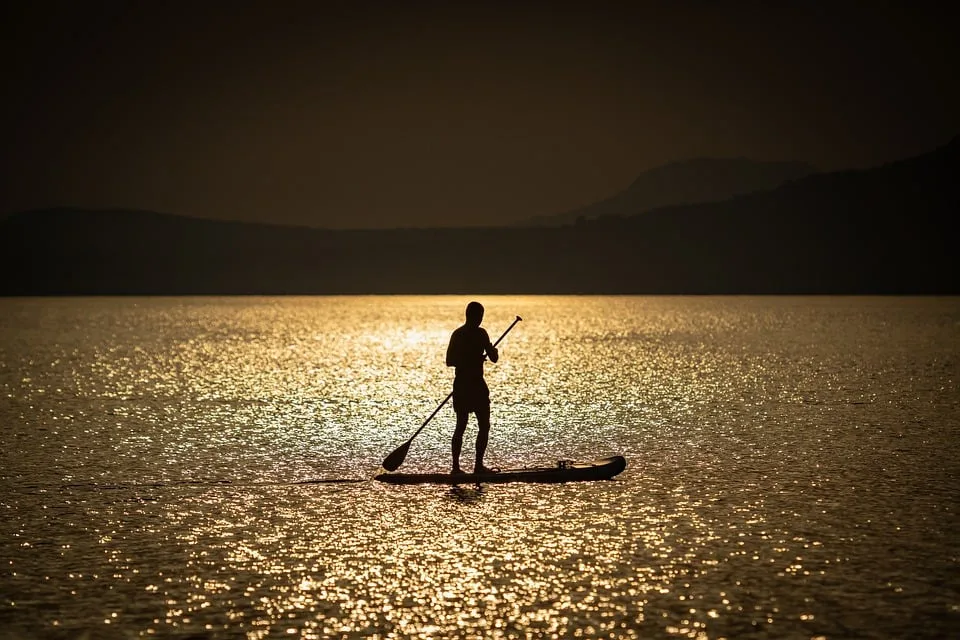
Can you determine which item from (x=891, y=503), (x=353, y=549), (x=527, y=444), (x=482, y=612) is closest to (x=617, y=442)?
(x=527, y=444)

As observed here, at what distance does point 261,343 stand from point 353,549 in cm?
6533

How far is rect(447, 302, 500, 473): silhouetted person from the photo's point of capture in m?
16.2

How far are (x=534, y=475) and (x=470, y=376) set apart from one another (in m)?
1.65

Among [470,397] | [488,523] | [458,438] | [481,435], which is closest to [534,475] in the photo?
[481,435]

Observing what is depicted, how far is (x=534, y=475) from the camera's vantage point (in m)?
16.2

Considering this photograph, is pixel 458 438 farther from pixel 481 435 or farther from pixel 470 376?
pixel 470 376

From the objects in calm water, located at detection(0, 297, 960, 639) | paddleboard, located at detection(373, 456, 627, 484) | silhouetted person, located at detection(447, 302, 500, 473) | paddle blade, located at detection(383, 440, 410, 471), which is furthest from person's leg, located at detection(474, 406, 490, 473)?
paddle blade, located at detection(383, 440, 410, 471)

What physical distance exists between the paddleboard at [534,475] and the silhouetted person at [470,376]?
0.51 feet

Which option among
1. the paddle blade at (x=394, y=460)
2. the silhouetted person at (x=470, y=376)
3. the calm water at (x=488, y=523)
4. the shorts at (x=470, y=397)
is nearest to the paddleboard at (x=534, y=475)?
the silhouetted person at (x=470, y=376)

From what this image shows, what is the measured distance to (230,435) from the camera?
22.9 m

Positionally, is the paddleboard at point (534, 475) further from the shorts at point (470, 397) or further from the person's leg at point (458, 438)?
the shorts at point (470, 397)

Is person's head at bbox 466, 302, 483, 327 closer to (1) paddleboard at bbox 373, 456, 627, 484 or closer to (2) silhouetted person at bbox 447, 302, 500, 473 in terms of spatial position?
(2) silhouetted person at bbox 447, 302, 500, 473

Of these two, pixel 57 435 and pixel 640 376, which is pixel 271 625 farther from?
pixel 640 376

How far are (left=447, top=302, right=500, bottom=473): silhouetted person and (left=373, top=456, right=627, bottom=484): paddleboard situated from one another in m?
0.16
